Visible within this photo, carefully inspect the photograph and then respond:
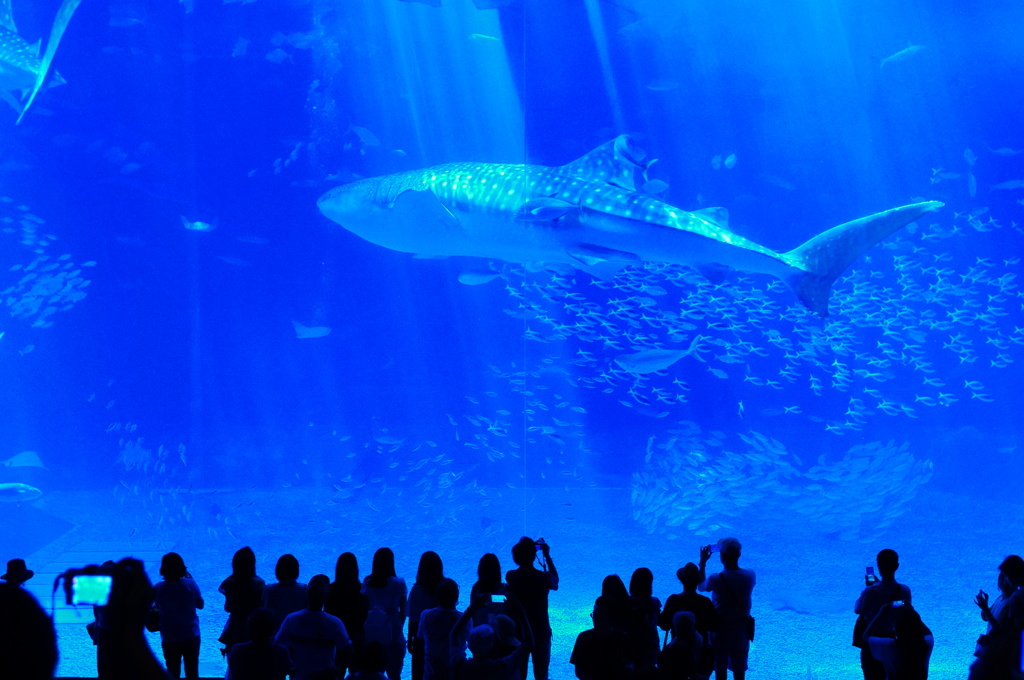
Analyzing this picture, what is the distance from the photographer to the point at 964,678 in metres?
5.07

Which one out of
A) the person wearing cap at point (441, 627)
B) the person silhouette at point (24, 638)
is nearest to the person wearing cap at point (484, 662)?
the person wearing cap at point (441, 627)

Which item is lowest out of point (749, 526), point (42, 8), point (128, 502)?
point (749, 526)

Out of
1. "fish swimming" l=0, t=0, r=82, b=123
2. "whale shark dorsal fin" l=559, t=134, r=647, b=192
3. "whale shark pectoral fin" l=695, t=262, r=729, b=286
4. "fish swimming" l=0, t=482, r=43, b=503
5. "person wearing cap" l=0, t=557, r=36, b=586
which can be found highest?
"fish swimming" l=0, t=0, r=82, b=123

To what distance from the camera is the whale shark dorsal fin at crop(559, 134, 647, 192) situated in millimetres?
6379

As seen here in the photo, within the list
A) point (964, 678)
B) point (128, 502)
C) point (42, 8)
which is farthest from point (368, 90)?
point (964, 678)

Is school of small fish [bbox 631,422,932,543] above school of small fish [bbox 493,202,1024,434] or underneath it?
underneath

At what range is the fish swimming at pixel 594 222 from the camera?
6125mm

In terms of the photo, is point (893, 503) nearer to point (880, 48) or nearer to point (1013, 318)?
point (1013, 318)

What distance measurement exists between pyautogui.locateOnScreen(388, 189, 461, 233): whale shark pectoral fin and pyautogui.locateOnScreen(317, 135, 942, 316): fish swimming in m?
0.01

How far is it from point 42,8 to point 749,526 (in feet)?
63.9

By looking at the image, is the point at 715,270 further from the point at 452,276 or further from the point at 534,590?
the point at 452,276

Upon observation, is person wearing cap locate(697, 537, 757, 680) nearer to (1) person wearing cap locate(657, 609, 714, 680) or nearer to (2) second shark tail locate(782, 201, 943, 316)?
(1) person wearing cap locate(657, 609, 714, 680)

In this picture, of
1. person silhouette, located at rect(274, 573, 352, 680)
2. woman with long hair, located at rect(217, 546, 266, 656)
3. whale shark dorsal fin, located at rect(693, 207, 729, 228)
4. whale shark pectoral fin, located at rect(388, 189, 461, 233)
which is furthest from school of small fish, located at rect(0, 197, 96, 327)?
person silhouette, located at rect(274, 573, 352, 680)

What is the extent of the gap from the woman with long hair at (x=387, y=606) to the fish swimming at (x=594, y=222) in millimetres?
3641
